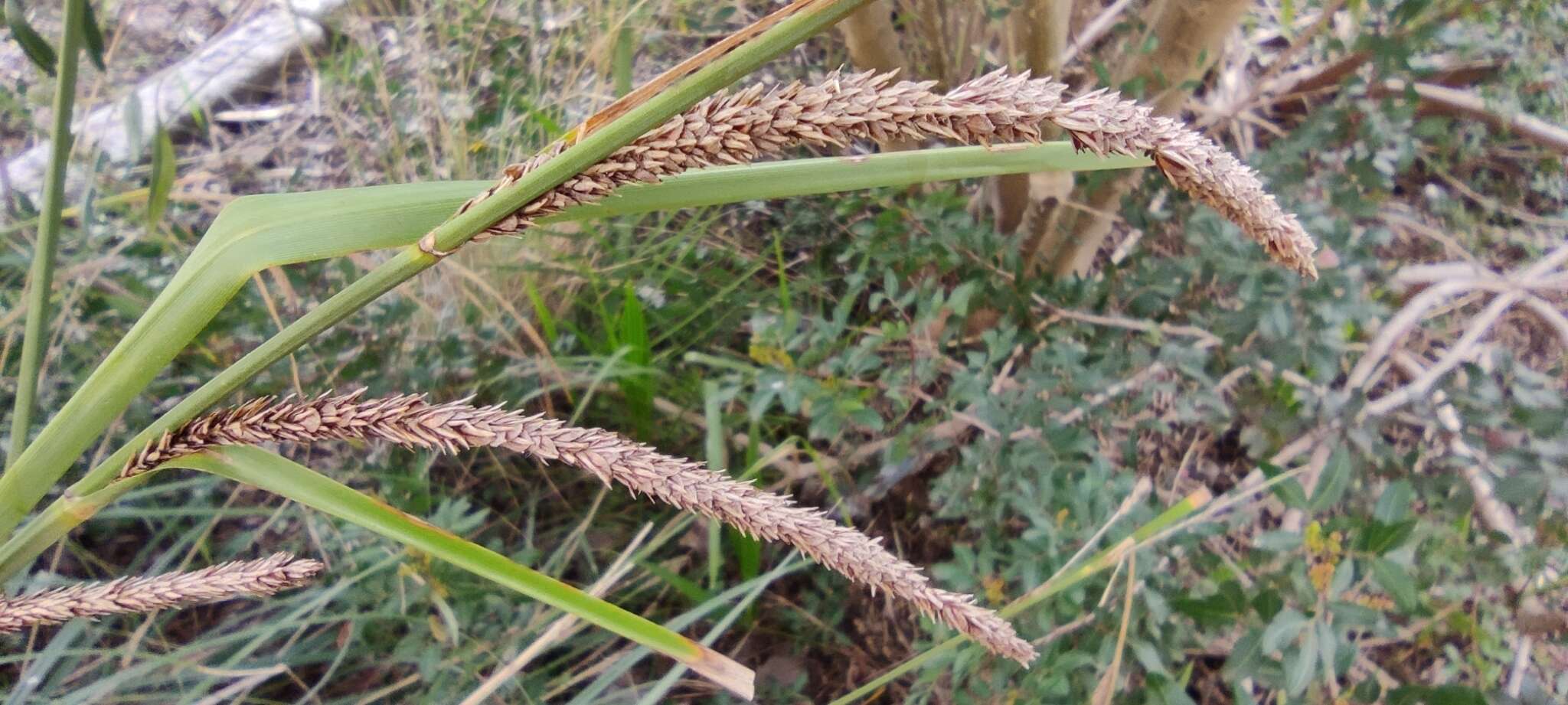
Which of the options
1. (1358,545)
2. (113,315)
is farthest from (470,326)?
(1358,545)

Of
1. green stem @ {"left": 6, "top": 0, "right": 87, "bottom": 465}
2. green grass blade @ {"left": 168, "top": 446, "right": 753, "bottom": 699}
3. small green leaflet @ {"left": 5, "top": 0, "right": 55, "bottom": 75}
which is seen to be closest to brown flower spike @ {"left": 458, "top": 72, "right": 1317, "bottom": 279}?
green grass blade @ {"left": 168, "top": 446, "right": 753, "bottom": 699}

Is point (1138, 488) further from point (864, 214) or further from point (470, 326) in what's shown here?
point (470, 326)

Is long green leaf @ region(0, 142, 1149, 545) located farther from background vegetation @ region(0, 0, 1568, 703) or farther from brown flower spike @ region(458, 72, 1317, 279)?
background vegetation @ region(0, 0, 1568, 703)

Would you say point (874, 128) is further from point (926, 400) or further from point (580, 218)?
point (926, 400)

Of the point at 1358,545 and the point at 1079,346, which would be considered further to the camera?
the point at 1079,346

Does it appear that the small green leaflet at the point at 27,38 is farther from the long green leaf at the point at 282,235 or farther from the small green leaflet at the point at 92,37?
the long green leaf at the point at 282,235

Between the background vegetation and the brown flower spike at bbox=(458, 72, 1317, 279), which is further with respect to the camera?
the background vegetation
